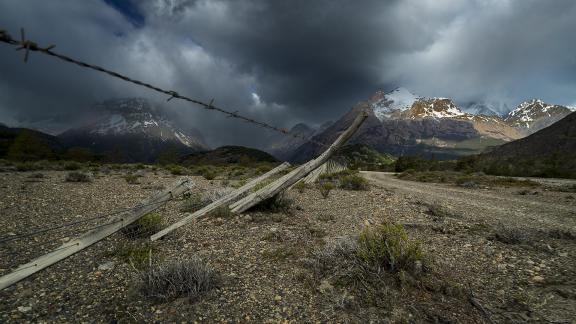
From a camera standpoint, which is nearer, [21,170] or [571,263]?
[571,263]

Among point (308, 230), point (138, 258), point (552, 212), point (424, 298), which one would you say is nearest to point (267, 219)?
point (308, 230)

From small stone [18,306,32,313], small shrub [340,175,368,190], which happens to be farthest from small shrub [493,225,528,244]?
small shrub [340,175,368,190]

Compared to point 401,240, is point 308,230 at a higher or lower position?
lower

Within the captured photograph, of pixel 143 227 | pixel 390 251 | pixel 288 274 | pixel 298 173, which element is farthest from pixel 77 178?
pixel 390 251

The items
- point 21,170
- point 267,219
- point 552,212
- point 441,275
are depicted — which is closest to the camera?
point 441,275

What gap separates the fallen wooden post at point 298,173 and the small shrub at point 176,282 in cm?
447

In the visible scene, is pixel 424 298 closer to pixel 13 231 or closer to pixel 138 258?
pixel 138 258

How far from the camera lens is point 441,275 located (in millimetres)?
5789

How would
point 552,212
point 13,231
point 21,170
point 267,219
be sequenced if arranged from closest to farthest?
point 13,231 → point 267,219 → point 552,212 → point 21,170

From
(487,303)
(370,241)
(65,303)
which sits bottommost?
(65,303)

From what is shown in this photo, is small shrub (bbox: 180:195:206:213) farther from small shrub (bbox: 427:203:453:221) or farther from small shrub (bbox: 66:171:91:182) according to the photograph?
small shrub (bbox: 66:171:91:182)

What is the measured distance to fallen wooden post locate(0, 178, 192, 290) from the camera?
4.10 metres

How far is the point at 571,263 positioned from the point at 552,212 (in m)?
8.30

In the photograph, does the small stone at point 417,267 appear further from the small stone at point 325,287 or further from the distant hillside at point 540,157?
the distant hillside at point 540,157
